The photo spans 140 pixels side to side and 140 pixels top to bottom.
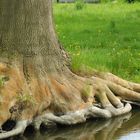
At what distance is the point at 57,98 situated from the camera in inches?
412

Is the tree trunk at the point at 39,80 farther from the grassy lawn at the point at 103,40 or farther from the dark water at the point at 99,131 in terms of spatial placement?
the grassy lawn at the point at 103,40

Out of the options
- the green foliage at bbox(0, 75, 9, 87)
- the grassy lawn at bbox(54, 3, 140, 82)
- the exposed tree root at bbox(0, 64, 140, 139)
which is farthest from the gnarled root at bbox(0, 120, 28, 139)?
the grassy lawn at bbox(54, 3, 140, 82)

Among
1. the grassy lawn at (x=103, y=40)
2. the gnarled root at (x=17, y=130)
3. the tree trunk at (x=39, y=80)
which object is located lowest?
the grassy lawn at (x=103, y=40)

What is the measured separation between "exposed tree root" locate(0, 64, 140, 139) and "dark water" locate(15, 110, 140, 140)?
13cm

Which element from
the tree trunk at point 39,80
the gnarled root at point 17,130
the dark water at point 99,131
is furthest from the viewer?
the tree trunk at point 39,80

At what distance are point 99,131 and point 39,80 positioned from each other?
1.33 m

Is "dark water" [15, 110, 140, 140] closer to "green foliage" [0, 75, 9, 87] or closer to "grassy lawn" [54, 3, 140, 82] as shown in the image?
"green foliage" [0, 75, 9, 87]

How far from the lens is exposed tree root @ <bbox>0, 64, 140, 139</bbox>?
32.3 ft

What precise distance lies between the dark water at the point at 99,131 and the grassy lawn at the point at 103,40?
4.76ft

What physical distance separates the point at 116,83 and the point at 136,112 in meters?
0.74

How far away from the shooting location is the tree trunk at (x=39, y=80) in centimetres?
996

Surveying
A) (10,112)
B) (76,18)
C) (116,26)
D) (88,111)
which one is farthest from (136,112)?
(76,18)

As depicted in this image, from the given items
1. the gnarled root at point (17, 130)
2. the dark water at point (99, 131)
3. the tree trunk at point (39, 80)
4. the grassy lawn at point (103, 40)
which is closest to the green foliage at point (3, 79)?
the tree trunk at point (39, 80)

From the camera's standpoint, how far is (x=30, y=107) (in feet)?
32.6
